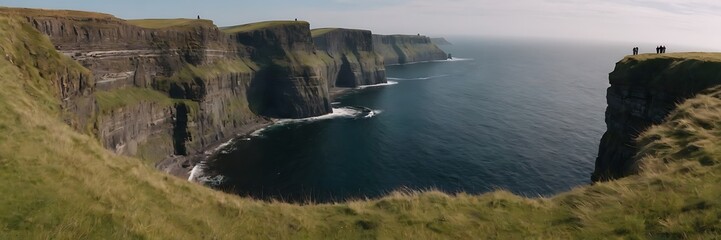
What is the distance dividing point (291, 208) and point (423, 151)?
67.5 metres

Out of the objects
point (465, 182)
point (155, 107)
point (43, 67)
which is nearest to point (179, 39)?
point (155, 107)

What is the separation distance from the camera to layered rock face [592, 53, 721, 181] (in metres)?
33.6

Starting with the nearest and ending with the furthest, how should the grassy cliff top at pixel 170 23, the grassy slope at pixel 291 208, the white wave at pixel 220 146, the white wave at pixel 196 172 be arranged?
the grassy slope at pixel 291 208, the white wave at pixel 196 172, the white wave at pixel 220 146, the grassy cliff top at pixel 170 23

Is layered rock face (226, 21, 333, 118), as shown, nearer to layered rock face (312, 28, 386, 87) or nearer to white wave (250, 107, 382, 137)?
white wave (250, 107, 382, 137)

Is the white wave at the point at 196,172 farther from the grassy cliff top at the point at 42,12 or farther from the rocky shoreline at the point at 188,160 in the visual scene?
the grassy cliff top at the point at 42,12

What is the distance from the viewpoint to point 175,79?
85.6 m

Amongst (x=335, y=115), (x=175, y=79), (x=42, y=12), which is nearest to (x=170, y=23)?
(x=175, y=79)

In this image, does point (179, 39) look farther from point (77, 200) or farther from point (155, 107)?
point (77, 200)

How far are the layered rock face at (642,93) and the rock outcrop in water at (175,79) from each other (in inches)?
2003

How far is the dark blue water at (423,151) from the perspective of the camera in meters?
65.4

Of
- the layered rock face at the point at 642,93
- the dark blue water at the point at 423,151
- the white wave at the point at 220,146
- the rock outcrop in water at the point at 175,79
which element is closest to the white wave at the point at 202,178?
the dark blue water at the point at 423,151

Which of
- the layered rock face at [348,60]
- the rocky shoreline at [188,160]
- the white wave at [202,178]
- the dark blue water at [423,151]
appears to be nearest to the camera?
the dark blue water at [423,151]

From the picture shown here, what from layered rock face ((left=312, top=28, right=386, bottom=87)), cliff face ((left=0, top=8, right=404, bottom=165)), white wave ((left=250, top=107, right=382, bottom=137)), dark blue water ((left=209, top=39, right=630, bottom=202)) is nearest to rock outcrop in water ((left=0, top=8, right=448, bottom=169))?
cliff face ((left=0, top=8, right=404, bottom=165))

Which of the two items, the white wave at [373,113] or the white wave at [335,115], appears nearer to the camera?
the white wave at [335,115]
